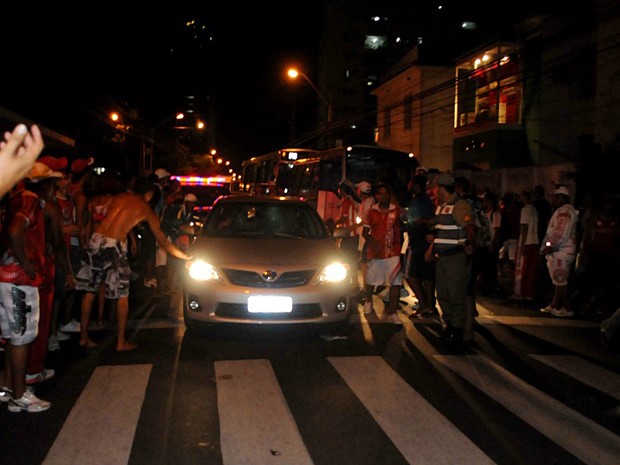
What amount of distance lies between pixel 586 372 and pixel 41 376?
207 inches

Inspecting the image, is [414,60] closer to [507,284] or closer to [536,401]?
[507,284]

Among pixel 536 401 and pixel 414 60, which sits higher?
pixel 414 60

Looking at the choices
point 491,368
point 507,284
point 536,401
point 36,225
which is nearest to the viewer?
point 36,225

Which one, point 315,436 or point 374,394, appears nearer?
point 315,436

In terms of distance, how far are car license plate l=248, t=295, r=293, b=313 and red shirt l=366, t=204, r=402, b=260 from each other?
2518 mm

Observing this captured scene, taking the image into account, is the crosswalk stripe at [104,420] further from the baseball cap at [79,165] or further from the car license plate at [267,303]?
the baseball cap at [79,165]

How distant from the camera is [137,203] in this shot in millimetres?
7875

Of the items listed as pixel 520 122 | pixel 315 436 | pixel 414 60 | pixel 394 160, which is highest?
pixel 414 60

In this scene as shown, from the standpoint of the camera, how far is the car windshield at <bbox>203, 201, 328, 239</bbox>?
9328mm

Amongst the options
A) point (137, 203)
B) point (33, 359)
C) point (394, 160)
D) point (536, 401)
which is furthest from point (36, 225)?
point (394, 160)

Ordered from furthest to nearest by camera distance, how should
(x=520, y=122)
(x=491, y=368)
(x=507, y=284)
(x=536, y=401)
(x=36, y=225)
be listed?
(x=520, y=122) → (x=507, y=284) → (x=491, y=368) → (x=536, y=401) → (x=36, y=225)

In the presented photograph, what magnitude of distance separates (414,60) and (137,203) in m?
32.1

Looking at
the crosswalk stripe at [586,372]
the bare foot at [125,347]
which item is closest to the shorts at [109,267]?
the bare foot at [125,347]

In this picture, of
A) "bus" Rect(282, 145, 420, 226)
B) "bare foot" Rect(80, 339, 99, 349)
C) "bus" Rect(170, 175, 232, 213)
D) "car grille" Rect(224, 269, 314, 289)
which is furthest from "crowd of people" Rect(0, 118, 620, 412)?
"bus" Rect(170, 175, 232, 213)
